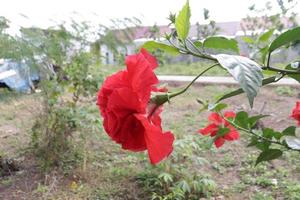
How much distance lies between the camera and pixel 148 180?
199cm

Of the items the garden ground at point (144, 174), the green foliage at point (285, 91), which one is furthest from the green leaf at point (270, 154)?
the green foliage at point (285, 91)

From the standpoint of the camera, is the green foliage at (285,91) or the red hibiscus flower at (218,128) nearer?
the red hibiscus flower at (218,128)

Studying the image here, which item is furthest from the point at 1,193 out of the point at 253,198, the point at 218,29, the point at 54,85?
the point at 218,29

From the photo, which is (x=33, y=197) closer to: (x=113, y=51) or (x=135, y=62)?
(x=113, y=51)

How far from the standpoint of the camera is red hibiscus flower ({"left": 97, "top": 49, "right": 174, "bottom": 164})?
32 cm

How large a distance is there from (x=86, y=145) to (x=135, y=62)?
219 centimetres

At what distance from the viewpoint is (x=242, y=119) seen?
25.1 inches

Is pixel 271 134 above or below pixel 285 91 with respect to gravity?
above

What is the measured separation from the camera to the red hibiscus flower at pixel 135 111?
316 mm

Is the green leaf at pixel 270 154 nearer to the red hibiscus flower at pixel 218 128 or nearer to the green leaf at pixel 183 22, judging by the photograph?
the red hibiscus flower at pixel 218 128

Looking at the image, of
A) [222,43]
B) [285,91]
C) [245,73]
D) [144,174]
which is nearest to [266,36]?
[222,43]

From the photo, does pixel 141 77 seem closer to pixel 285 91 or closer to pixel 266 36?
pixel 266 36

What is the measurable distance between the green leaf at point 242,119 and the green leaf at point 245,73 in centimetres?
34

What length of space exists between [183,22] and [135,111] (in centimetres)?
11
